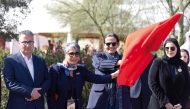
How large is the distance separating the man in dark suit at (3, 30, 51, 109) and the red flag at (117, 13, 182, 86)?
1.12 m

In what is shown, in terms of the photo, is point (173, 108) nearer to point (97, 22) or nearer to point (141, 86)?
point (141, 86)

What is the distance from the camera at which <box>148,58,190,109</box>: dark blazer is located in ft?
16.3

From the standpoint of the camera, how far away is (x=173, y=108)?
195 inches

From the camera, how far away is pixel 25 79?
4.65m

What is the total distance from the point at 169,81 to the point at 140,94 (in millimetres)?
924

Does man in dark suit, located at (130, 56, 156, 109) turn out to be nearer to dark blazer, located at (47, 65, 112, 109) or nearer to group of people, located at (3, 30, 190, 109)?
group of people, located at (3, 30, 190, 109)

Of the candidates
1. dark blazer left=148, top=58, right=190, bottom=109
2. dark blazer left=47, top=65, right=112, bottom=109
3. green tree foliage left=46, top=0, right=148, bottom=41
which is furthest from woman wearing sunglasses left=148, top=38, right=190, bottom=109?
green tree foliage left=46, top=0, right=148, bottom=41

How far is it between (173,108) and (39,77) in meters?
2.01

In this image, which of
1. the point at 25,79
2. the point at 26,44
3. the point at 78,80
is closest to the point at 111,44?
the point at 78,80

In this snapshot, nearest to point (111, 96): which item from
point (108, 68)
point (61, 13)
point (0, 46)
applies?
point (108, 68)

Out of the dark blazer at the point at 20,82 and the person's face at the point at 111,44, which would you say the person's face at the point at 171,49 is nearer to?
the person's face at the point at 111,44

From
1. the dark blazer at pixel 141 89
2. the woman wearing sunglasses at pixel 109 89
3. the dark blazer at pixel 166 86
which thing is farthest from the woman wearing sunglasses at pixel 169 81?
the dark blazer at pixel 141 89

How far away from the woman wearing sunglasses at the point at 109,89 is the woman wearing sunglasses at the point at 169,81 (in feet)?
1.51

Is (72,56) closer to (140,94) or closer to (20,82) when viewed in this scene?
(20,82)
